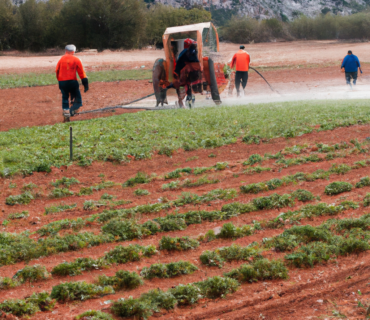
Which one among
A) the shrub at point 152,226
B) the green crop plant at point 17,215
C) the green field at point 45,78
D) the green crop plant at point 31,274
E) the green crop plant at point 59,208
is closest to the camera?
the green crop plant at point 31,274

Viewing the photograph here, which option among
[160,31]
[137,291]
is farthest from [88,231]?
[160,31]

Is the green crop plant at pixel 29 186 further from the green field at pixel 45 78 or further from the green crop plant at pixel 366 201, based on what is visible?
the green field at pixel 45 78

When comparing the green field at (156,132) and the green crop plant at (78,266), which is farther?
the green field at (156,132)

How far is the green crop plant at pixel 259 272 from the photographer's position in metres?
4.84

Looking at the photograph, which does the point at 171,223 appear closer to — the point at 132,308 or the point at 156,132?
the point at 132,308

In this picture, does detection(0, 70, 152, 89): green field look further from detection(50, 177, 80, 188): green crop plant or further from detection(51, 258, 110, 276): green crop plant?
detection(51, 258, 110, 276): green crop plant

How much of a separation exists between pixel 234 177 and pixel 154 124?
3.90 meters

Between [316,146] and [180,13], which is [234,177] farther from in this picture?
[180,13]

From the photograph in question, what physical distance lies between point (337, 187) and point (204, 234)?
2464 millimetres

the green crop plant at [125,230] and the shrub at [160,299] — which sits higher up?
the green crop plant at [125,230]

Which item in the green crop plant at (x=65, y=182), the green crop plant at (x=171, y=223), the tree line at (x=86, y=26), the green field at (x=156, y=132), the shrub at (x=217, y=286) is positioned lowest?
the shrub at (x=217, y=286)

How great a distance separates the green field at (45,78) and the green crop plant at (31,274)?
17318mm

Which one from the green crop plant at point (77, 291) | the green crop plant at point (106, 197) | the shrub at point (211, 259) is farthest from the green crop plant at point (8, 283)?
the green crop plant at point (106, 197)

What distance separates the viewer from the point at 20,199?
7.51 metres
